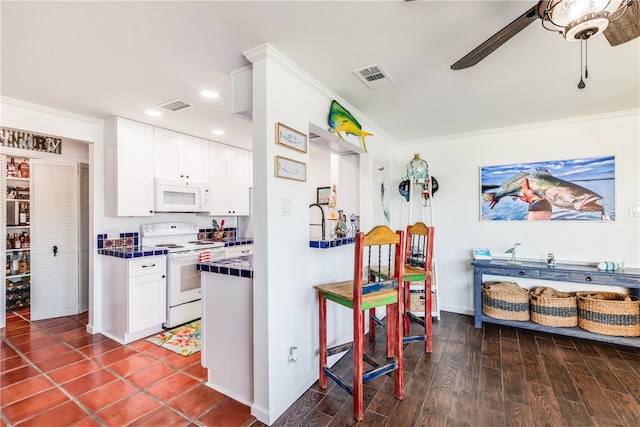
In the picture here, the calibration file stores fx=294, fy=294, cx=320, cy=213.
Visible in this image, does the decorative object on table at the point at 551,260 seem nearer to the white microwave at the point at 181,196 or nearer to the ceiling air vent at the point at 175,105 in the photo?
the ceiling air vent at the point at 175,105

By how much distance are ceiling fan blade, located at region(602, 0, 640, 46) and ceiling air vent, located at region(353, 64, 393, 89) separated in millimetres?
1209

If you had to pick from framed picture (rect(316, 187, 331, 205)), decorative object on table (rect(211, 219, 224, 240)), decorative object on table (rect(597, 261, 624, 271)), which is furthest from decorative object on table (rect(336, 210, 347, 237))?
decorative object on table (rect(597, 261, 624, 271))

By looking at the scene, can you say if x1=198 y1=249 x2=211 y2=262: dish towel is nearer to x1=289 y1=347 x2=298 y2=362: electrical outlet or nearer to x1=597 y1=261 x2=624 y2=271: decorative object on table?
x1=289 y1=347 x2=298 y2=362: electrical outlet

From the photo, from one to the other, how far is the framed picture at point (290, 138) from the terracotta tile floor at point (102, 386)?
183 cm

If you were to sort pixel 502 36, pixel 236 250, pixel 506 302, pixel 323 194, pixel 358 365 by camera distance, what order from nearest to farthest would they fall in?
pixel 502 36 < pixel 358 365 < pixel 506 302 < pixel 236 250 < pixel 323 194

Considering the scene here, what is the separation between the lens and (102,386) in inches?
88.7

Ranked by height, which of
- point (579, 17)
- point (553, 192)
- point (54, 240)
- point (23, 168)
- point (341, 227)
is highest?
point (579, 17)

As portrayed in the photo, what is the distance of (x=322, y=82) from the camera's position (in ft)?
7.71

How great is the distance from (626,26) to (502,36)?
0.60 m

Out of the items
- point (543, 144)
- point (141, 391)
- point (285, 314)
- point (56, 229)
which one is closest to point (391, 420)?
point (285, 314)

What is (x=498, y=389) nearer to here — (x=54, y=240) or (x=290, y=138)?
(x=290, y=138)

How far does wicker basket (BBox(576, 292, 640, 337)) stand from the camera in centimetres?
275

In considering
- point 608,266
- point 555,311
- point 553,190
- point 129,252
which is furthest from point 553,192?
point 129,252

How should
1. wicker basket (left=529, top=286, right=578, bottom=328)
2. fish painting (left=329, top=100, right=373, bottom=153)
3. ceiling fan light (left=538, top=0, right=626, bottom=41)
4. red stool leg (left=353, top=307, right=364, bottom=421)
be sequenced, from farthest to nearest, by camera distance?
1. wicker basket (left=529, top=286, right=578, bottom=328)
2. fish painting (left=329, top=100, right=373, bottom=153)
3. red stool leg (left=353, top=307, right=364, bottom=421)
4. ceiling fan light (left=538, top=0, right=626, bottom=41)
